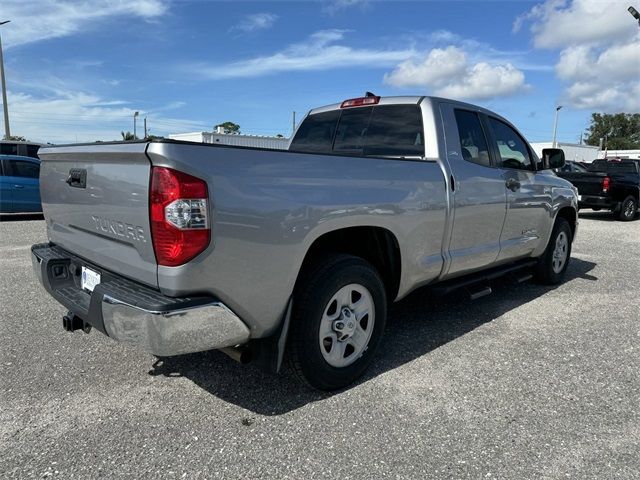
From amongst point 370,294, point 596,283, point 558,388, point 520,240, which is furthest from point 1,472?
point 596,283

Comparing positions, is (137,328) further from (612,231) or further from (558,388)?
(612,231)

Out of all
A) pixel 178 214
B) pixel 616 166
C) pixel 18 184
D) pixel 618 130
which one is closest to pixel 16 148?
pixel 18 184

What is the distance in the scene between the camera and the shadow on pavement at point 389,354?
10.5 ft

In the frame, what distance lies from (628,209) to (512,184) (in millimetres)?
11180

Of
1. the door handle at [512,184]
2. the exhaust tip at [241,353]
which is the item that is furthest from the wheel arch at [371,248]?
the door handle at [512,184]

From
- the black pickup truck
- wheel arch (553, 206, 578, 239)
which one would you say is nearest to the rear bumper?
wheel arch (553, 206, 578, 239)

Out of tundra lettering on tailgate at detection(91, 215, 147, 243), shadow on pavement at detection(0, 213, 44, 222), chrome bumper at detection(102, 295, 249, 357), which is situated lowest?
shadow on pavement at detection(0, 213, 44, 222)

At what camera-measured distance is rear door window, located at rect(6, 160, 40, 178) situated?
1171cm

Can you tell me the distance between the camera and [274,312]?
9.09 feet

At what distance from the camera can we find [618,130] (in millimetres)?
89125

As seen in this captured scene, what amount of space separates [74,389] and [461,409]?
7.94 ft

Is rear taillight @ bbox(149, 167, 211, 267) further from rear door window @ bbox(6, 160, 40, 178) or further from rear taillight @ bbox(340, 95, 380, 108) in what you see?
rear door window @ bbox(6, 160, 40, 178)

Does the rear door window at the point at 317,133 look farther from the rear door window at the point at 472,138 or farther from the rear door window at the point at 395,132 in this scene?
the rear door window at the point at 472,138

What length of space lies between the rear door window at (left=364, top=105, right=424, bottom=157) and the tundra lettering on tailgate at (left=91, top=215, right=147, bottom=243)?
2227 mm
